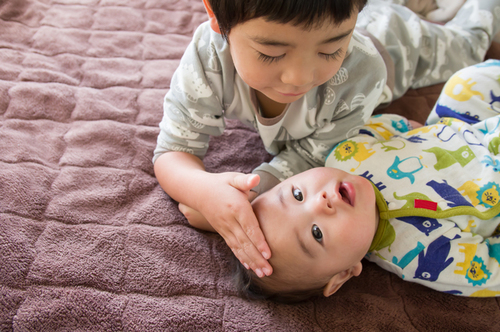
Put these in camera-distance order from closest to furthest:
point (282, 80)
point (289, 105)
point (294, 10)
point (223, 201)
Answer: point (294, 10) < point (282, 80) < point (223, 201) < point (289, 105)

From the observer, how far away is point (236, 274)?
2.56 ft

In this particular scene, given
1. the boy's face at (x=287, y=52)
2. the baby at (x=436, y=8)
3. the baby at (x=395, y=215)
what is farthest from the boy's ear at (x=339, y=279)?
the baby at (x=436, y=8)

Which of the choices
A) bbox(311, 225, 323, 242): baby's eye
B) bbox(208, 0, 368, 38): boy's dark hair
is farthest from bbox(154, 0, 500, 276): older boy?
bbox(311, 225, 323, 242): baby's eye

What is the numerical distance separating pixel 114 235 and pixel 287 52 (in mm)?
549

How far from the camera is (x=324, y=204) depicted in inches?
27.5

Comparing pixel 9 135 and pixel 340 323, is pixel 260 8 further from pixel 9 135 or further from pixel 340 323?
pixel 9 135

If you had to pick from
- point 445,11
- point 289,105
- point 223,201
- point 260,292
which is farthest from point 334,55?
point 445,11

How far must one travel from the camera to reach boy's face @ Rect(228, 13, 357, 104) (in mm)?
551

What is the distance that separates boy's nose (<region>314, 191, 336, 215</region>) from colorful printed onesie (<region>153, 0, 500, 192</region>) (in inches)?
9.2

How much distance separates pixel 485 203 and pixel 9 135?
1.22 meters

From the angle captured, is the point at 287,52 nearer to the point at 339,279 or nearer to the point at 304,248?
the point at 304,248

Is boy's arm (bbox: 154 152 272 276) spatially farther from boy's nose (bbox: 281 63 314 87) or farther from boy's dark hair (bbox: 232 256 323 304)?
boy's nose (bbox: 281 63 314 87)

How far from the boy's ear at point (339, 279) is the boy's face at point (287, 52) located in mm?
402

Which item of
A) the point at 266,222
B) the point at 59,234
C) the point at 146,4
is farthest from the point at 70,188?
the point at 146,4
